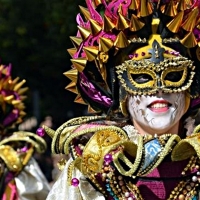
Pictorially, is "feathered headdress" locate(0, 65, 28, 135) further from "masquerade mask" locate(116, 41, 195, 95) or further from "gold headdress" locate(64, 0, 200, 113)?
"masquerade mask" locate(116, 41, 195, 95)

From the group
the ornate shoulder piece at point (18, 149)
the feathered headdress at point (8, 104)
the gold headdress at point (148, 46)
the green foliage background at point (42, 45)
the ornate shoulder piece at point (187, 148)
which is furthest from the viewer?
the green foliage background at point (42, 45)

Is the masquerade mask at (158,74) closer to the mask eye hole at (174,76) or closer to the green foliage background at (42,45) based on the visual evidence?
the mask eye hole at (174,76)

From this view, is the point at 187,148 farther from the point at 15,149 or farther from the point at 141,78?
the point at 15,149

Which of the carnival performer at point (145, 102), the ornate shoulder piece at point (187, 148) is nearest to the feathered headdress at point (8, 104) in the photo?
the carnival performer at point (145, 102)

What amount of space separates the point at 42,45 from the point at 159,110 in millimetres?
9485

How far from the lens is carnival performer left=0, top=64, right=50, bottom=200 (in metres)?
8.13

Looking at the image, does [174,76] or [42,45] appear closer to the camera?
[174,76]

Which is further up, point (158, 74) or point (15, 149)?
point (158, 74)

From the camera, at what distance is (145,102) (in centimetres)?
512

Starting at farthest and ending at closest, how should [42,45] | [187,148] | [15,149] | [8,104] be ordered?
[42,45], [8,104], [15,149], [187,148]

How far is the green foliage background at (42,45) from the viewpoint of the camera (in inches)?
540

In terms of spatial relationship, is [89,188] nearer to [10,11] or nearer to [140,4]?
[140,4]

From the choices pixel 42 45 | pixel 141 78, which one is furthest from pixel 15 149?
pixel 42 45

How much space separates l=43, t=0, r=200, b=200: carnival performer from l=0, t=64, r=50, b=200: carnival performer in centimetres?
289
